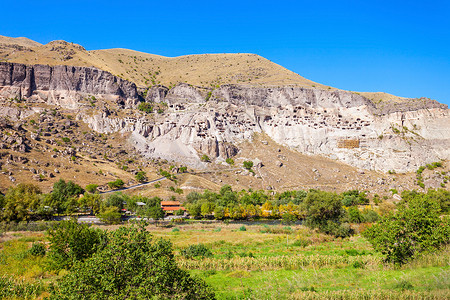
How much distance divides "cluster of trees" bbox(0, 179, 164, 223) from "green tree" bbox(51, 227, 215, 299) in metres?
40.7

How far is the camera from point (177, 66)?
16875 centimetres

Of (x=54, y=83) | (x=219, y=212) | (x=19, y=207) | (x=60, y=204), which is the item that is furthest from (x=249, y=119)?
(x=19, y=207)

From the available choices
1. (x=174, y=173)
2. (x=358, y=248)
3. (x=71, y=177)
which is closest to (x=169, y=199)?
(x=174, y=173)

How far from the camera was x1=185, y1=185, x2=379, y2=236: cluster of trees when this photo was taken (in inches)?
1496

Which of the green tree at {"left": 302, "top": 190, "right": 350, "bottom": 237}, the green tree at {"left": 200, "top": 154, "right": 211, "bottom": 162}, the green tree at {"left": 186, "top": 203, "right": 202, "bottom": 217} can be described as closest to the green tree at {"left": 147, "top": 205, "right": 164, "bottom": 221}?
the green tree at {"left": 186, "top": 203, "right": 202, "bottom": 217}

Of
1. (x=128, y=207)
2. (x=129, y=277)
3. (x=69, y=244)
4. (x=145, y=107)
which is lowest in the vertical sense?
(x=128, y=207)

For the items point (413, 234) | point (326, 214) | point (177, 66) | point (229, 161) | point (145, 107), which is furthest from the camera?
point (177, 66)

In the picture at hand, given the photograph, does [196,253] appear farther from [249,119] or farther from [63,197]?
[249,119]

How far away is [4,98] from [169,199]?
72.0 meters

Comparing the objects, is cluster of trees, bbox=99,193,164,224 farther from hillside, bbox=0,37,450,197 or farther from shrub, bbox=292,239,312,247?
shrub, bbox=292,239,312,247

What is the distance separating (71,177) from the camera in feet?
225

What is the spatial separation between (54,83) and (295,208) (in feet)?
314

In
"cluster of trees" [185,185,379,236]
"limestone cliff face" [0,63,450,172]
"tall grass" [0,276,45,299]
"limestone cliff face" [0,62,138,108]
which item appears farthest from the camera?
"limestone cliff face" [0,62,138,108]

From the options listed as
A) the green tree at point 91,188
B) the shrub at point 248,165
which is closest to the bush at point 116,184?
the green tree at point 91,188
